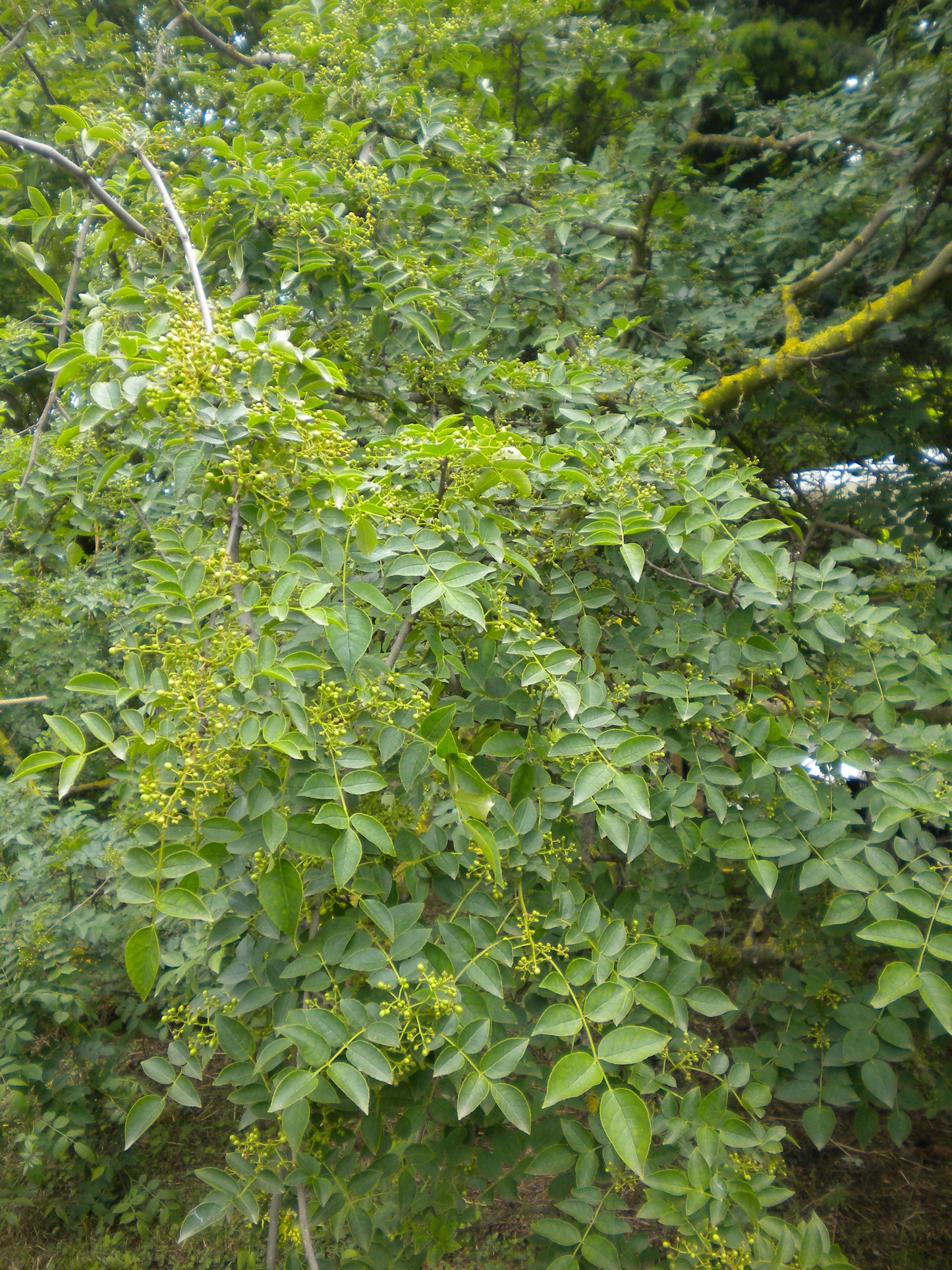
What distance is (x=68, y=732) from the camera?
112cm

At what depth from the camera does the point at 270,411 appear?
1.22m

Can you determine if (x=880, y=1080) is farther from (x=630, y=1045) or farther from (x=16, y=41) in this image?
(x=16, y=41)

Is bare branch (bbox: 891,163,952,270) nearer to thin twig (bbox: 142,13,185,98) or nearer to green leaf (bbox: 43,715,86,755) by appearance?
thin twig (bbox: 142,13,185,98)

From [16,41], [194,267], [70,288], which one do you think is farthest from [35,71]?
[194,267]

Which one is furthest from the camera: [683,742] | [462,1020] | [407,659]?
[683,742]

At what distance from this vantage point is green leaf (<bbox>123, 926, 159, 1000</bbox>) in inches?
37.6

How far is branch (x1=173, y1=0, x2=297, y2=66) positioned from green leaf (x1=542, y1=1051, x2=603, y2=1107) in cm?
335

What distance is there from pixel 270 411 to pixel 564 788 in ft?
2.77

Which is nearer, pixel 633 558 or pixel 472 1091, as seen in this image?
pixel 472 1091

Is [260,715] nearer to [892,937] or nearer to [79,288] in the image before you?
[892,937]

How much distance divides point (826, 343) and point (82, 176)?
2489 mm

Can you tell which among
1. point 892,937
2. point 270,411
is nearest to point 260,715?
point 270,411

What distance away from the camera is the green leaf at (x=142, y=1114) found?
1058mm

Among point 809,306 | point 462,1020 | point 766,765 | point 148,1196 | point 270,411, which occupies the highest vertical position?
point 809,306
